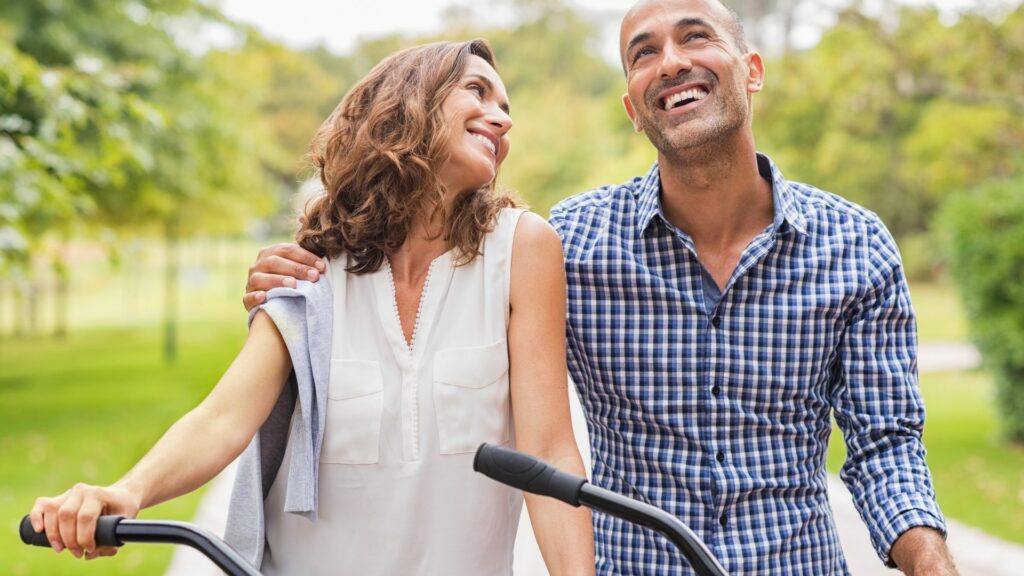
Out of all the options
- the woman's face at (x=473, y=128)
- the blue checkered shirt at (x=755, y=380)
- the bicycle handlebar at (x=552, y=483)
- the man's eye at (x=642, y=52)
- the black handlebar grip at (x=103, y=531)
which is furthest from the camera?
the man's eye at (x=642, y=52)

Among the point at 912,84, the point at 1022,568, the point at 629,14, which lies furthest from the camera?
the point at 912,84

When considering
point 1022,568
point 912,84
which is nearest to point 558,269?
point 1022,568

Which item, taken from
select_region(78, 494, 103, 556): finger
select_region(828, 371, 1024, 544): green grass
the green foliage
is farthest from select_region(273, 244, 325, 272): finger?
the green foliage

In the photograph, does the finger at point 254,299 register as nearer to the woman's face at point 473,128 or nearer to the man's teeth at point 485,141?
the woman's face at point 473,128

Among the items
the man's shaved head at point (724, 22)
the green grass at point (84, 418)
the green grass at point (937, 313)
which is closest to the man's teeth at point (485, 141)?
the man's shaved head at point (724, 22)

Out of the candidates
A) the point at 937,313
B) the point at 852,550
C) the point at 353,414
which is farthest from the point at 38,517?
the point at 937,313

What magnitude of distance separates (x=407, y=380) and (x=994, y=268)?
842 centimetres

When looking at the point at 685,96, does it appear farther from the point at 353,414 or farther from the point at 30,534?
the point at 30,534

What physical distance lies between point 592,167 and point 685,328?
2953 centimetres

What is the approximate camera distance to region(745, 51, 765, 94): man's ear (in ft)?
9.90

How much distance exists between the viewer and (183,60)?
45.2ft

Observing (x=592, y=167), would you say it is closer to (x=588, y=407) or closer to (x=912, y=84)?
(x=912, y=84)

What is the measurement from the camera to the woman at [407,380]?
219 cm

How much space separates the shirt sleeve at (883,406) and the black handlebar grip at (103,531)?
1.62 metres
